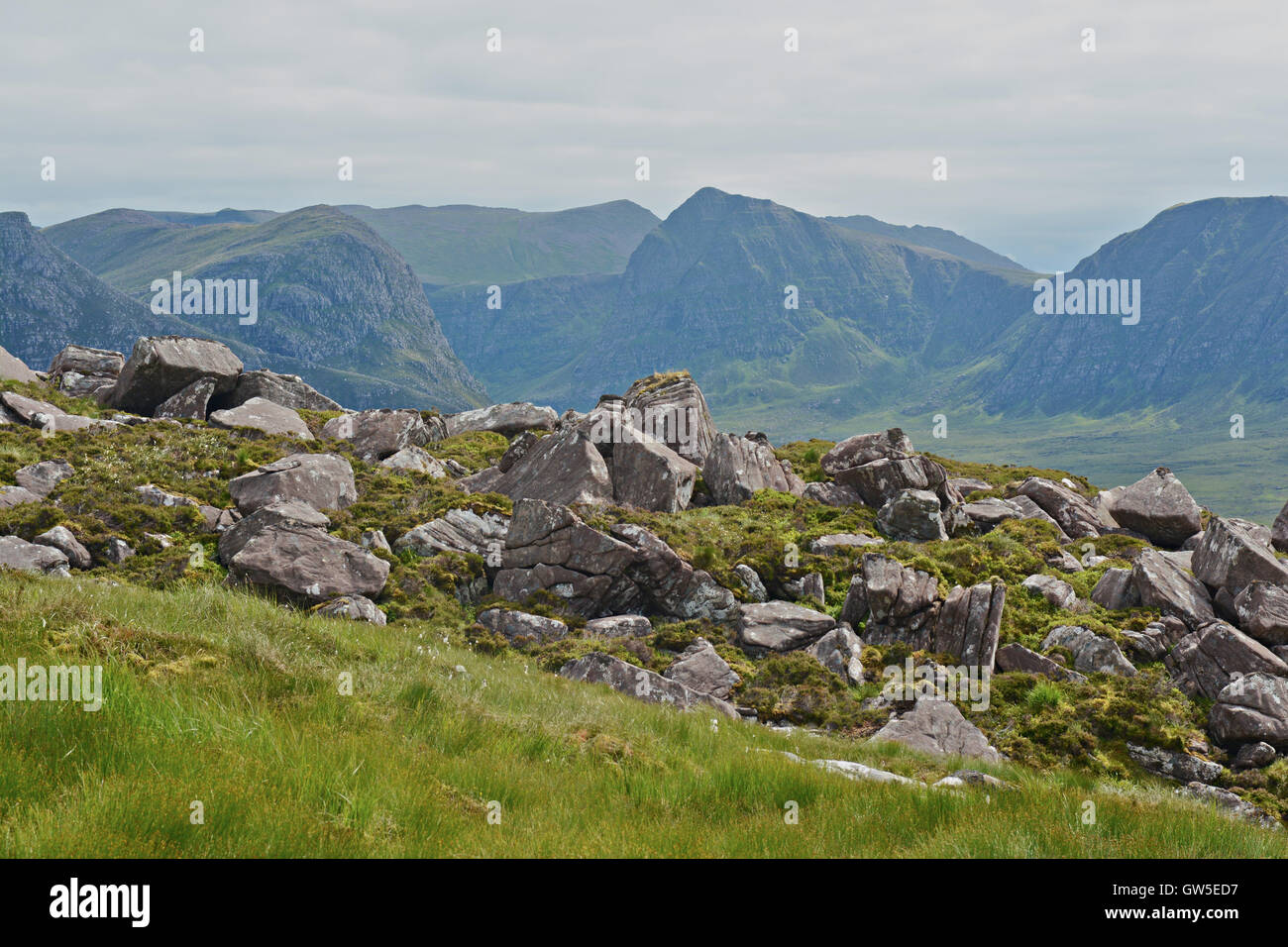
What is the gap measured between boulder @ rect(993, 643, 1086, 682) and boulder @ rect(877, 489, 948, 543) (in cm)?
797

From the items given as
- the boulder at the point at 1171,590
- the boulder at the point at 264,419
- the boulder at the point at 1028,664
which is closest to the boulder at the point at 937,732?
the boulder at the point at 1028,664

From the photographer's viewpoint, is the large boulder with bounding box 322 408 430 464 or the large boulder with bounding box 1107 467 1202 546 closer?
the large boulder with bounding box 1107 467 1202 546

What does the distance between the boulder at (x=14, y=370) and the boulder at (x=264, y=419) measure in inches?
391

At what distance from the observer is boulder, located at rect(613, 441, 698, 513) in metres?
30.9

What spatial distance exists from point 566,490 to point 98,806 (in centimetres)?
2417

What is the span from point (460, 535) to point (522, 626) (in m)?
5.40

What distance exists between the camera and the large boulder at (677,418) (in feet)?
120

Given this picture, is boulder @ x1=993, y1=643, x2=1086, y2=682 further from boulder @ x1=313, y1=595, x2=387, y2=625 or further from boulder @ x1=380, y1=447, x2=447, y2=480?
boulder @ x1=380, y1=447, x2=447, y2=480

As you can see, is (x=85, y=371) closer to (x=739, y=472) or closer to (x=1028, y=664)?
(x=739, y=472)

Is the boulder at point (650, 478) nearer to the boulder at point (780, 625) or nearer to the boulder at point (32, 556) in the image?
the boulder at point (780, 625)

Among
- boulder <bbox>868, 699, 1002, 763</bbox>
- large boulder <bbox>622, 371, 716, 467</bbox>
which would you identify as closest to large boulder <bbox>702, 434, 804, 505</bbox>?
large boulder <bbox>622, 371, 716, 467</bbox>

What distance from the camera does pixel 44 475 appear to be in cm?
2655

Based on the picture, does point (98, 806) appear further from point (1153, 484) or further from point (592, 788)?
point (1153, 484)
